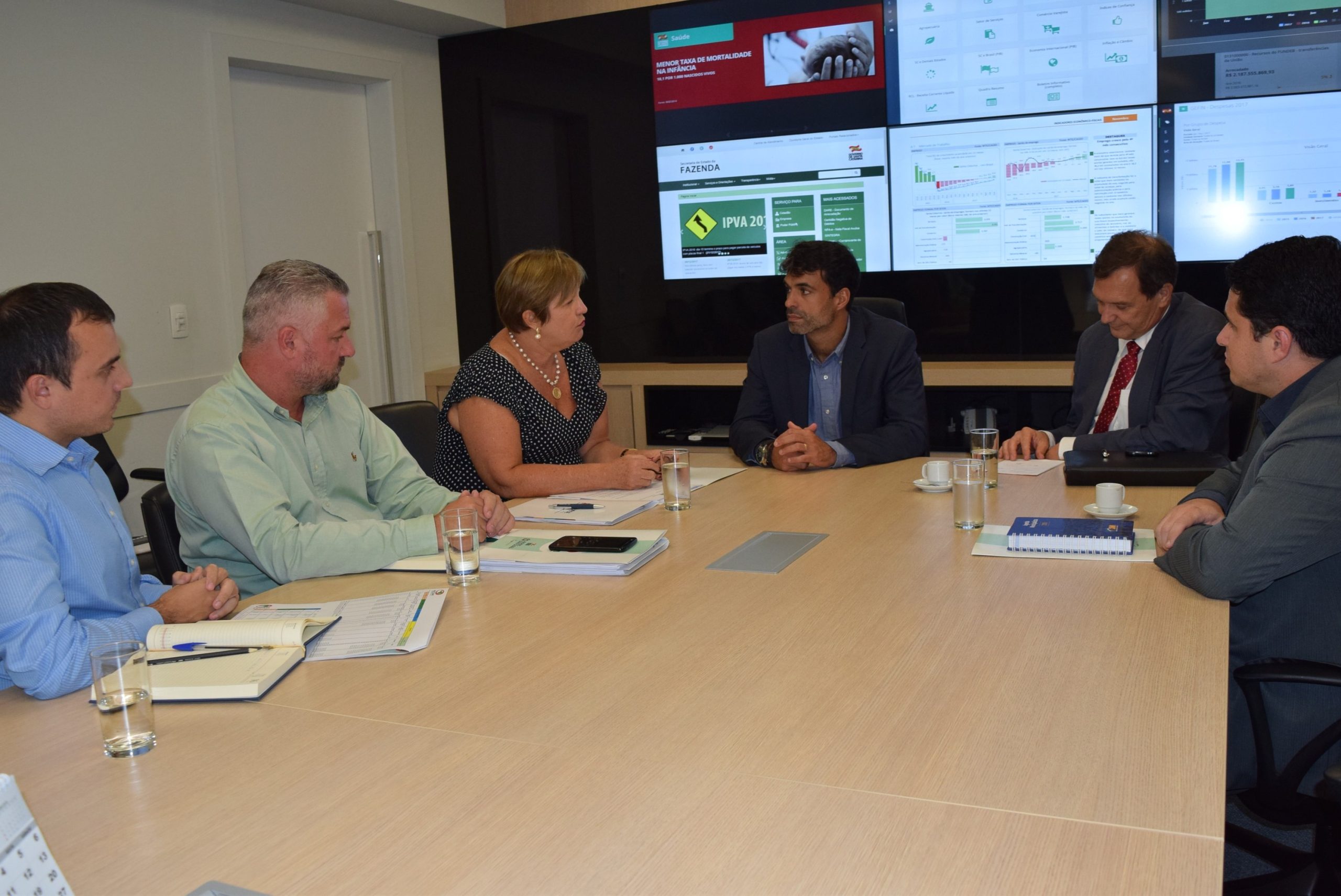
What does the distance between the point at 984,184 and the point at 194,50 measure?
3.12 meters

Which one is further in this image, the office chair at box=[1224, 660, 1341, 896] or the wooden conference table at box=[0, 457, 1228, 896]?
the office chair at box=[1224, 660, 1341, 896]

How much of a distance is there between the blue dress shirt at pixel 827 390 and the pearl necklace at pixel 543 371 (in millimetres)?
791

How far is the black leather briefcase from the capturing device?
8.42ft

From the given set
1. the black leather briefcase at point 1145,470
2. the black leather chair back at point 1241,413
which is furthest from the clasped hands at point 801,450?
the black leather chair back at point 1241,413

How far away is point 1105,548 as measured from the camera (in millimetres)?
1998

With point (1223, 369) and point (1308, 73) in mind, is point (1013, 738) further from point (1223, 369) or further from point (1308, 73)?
point (1308, 73)

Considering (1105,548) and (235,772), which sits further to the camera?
(1105,548)

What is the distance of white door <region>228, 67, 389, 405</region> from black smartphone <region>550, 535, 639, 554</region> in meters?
2.58

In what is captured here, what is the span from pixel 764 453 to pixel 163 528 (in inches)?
59.8

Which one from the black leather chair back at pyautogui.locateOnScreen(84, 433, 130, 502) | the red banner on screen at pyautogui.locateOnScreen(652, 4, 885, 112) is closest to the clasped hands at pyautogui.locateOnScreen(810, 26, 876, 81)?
the red banner on screen at pyautogui.locateOnScreen(652, 4, 885, 112)

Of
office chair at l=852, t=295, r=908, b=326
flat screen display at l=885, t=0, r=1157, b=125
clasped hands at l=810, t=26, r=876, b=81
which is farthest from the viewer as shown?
clasped hands at l=810, t=26, r=876, b=81

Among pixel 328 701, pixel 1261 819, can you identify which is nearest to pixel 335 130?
pixel 328 701

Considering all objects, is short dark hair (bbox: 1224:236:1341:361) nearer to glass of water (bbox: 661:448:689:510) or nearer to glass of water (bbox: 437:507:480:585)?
glass of water (bbox: 661:448:689:510)

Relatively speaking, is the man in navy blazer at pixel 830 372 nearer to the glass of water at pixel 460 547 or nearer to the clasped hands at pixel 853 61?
the glass of water at pixel 460 547
